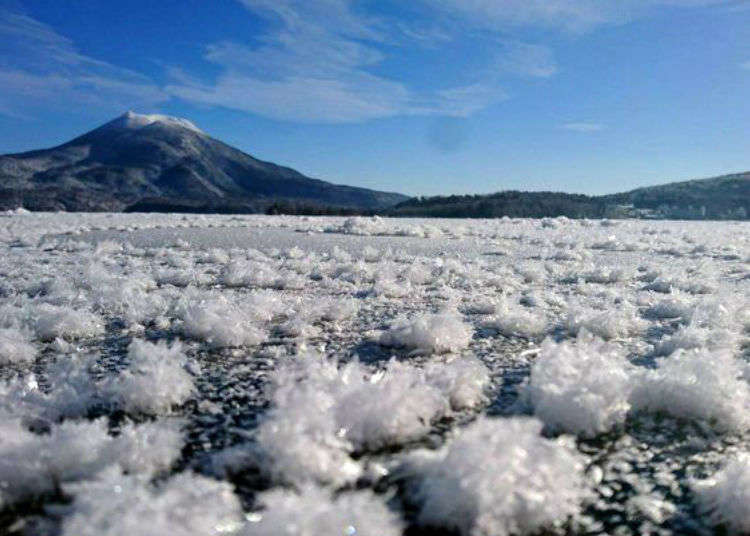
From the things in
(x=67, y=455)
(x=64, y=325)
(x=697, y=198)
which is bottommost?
(x=67, y=455)

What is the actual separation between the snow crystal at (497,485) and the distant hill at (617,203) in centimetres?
5985

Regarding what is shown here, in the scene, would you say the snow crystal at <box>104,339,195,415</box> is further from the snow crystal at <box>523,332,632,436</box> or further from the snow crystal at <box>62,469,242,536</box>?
the snow crystal at <box>523,332,632,436</box>

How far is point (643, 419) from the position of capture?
389 centimetres

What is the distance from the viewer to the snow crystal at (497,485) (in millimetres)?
2535

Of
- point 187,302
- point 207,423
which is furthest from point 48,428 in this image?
point 187,302

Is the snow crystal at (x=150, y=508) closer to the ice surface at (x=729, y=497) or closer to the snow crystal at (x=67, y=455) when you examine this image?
the snow crystal at (x=67, y=455)

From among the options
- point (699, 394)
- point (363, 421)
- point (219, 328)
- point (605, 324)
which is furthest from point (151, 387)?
point (605, 324)

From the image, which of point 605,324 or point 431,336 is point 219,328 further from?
point 605,324

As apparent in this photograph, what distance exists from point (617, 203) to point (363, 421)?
3785 inches

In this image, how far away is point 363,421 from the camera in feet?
11.0

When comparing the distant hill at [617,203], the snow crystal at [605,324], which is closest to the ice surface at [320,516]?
the snow crystal at [605,324]

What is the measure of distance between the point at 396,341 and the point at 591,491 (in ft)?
9.58

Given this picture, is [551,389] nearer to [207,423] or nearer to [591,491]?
[591,491]

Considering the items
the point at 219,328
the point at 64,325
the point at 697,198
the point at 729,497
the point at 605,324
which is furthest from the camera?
the point at 697,198
